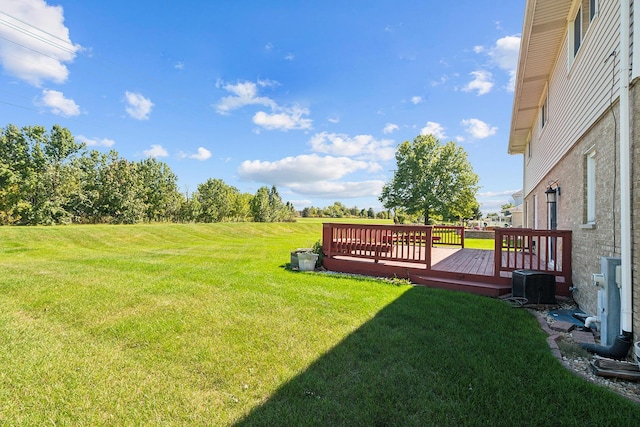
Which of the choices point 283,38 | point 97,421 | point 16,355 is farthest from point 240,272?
point 283,38

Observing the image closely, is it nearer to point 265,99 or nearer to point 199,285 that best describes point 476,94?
point 265,99

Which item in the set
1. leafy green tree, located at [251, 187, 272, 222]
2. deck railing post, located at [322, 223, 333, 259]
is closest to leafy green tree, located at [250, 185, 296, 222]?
leafy green tree, located at [251, 187, 272, 222]

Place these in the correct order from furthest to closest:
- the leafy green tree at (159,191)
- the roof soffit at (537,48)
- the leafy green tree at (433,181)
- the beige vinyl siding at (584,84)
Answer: the leafy green tree at (159,191)
the leafy green tree at (433,181)
the roof soffit at (537,48)
the beige vinyl siding at (584,84)

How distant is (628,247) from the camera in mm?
3064

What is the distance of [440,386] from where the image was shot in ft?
8.43

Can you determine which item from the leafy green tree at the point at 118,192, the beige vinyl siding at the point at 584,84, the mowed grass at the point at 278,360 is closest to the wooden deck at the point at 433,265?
the mowed grass at the point at 278,360

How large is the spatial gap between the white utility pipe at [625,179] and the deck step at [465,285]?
8.39 feet

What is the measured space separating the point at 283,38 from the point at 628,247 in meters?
13.7

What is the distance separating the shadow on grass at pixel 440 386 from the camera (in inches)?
86.1

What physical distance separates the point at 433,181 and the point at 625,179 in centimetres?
2481

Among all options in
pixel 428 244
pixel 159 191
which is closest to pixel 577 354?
pixel 428 244

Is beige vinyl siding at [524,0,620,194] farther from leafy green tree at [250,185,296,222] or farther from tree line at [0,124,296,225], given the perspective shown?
leafy green tree at [250,185,296,222]

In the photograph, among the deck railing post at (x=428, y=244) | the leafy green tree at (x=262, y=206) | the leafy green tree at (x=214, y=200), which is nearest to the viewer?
the deck railing post at (x=428, y=244)

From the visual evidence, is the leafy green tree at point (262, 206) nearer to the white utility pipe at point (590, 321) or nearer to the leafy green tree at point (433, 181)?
the leafy green tree at point (433, 181)
